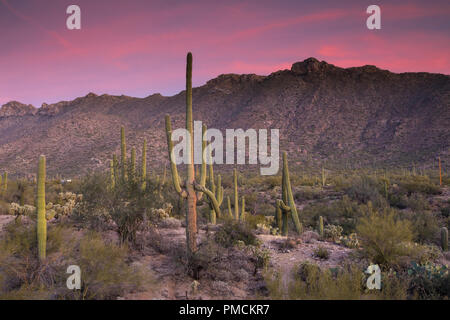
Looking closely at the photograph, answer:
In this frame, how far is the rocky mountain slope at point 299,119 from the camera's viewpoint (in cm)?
4441

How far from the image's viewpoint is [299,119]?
184ft

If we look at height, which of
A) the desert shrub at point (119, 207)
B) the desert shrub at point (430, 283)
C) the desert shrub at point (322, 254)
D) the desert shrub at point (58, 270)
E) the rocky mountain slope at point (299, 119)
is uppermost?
the rocky mountain slope at point (299, 119)

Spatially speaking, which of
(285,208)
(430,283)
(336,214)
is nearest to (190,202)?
(430,283)

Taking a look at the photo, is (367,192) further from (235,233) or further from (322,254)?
(235,233)

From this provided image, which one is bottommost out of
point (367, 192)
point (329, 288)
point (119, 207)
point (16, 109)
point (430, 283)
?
point (367, 192)

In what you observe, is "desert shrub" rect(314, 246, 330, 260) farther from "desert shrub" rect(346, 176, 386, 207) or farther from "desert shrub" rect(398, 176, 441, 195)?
"desert shrub" rect(398, 176, 441, 195)

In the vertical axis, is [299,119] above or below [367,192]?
above

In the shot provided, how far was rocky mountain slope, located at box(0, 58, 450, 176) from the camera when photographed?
44406 millimetres

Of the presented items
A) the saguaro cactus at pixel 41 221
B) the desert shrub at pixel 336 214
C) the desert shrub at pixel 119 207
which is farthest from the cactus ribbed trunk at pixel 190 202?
the desert shrub at pixel 336 214

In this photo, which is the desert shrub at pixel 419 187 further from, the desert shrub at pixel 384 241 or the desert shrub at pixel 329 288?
the desert shrub at pixel 329 288

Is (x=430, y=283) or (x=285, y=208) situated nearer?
(x=430, y=283)
